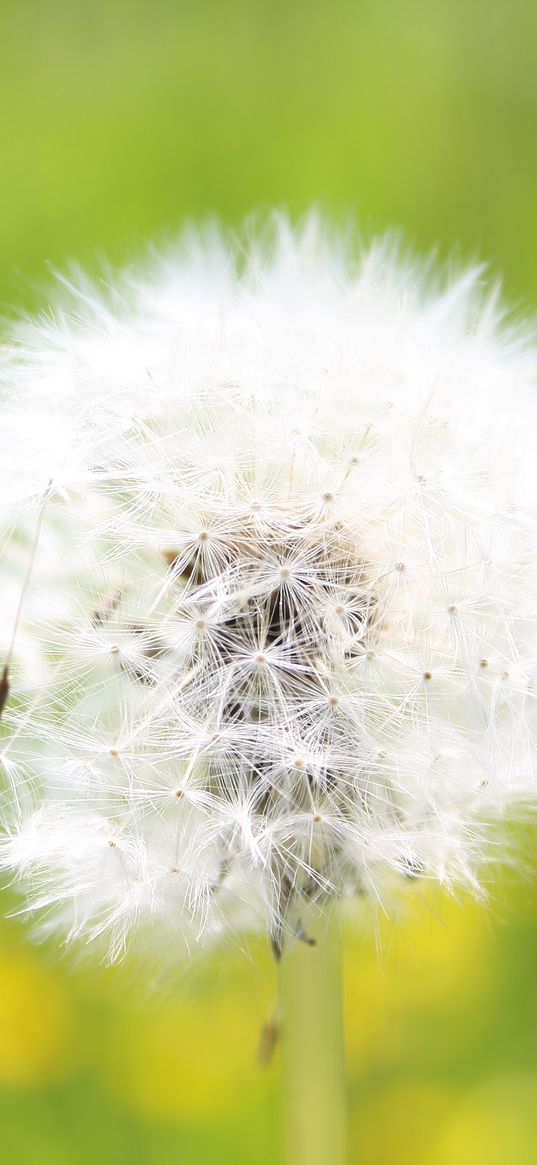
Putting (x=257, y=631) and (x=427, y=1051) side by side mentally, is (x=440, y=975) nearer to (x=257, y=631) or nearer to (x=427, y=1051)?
(x=427, y=1051)

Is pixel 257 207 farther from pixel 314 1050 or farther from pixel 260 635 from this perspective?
pixel 314 1050

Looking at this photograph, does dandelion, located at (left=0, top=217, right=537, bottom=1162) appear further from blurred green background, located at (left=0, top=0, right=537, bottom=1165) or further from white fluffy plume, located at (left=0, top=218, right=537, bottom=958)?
blurred green background, located at (left=0, top=0, right=537, bottom=1165)

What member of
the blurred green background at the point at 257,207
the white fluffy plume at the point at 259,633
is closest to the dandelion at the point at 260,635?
the white fluffy plume at the point at 259,633

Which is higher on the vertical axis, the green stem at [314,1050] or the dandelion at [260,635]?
the dandelion at [260,635]

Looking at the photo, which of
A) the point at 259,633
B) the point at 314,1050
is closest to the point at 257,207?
the point at 259,633

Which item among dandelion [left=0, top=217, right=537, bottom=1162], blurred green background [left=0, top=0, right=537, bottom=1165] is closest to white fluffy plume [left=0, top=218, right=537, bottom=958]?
dandelion [left=0, top=217, right=537, bottom=1162]

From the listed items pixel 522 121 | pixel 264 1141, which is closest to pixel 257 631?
pixel 264 1141

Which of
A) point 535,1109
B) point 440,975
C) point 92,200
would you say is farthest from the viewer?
point 92,200

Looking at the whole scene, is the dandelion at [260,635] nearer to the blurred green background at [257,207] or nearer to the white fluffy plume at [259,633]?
the white fluffy plume at [259,633]
